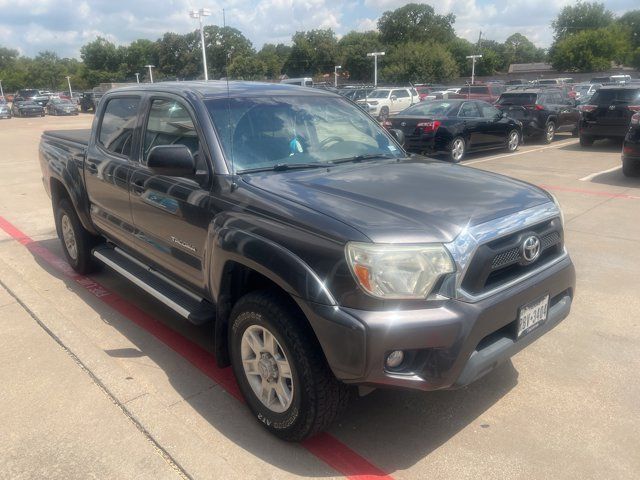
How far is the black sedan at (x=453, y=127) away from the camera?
12367 millimetres

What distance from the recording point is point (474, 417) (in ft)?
10.4

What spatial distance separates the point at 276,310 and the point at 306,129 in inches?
60.0

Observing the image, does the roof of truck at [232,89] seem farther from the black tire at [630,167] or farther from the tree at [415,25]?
the tree at [415,25]

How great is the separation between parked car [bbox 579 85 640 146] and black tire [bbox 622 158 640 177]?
4144 millimetres

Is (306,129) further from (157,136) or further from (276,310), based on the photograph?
(276,310)

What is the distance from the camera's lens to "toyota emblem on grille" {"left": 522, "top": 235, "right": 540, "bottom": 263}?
9.33 feet

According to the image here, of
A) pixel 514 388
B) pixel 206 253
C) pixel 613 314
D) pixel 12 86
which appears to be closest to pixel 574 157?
pixel 613 314

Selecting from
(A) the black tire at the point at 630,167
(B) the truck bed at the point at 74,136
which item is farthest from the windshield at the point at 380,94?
(B) the truck bed at the point at 74,136

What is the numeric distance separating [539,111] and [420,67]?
50.6m

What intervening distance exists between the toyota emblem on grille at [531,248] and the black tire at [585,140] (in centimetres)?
1374

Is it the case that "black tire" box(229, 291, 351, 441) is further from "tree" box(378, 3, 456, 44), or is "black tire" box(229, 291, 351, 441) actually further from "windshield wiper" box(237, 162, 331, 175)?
"tree" box(378, 3, 456, 44)

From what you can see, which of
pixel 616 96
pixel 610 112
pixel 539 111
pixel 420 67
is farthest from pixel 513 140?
pixel 420 67

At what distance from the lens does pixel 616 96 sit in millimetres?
14148

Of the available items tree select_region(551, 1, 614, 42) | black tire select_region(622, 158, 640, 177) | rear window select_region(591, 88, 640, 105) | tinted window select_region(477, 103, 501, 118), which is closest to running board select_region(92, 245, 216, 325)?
black tire select_region(622, 158, 640, 177)
